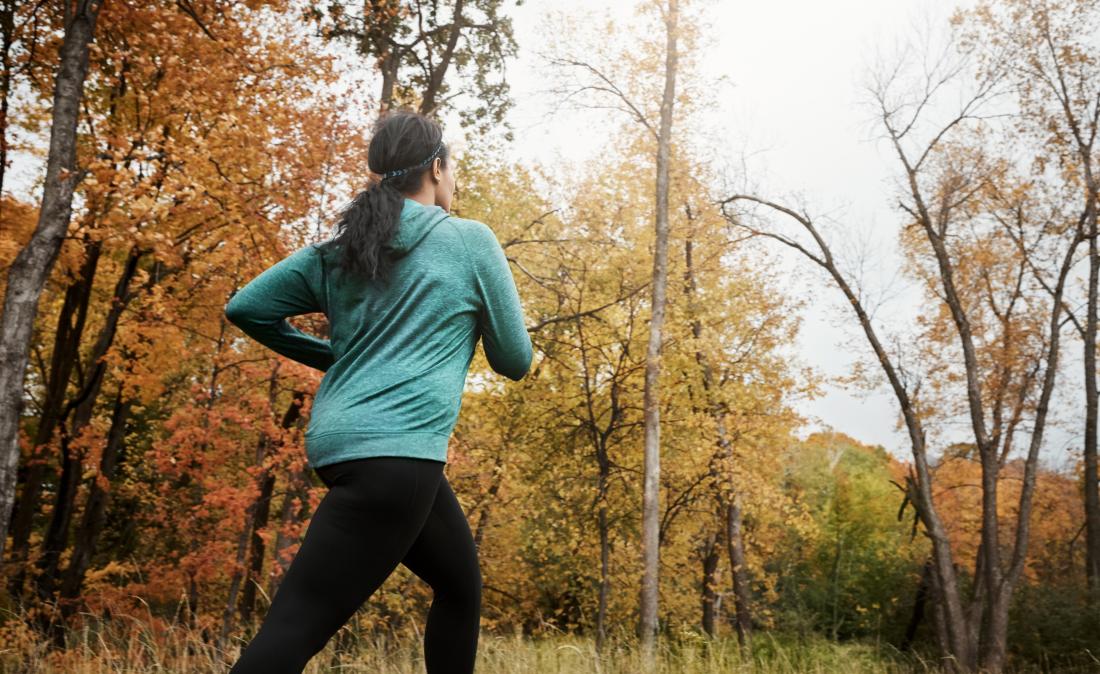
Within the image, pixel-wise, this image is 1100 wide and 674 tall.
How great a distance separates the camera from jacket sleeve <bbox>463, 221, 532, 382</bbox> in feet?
5.32

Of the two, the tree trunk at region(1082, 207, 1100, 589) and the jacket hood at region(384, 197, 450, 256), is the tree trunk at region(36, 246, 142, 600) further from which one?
the tree trunk at region(1082, 207, 1100, 589)

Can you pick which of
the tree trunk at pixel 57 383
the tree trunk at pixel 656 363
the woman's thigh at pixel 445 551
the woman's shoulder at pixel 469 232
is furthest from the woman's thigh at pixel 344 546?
the tree trunk at pixel 57 383

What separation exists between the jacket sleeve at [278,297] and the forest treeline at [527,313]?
5.64m

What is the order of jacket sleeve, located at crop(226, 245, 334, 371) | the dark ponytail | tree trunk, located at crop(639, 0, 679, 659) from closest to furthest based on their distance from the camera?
the dark ponytail → jacket sleeve, located at crop(226, 245, 334, 371) → tree trunk, located at crop(639, 0, 679, 659)

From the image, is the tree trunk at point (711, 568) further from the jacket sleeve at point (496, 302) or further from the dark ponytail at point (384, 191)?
the dark ponytail at point (384, 191)

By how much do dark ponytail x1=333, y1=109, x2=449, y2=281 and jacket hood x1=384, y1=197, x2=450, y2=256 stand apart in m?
0.01

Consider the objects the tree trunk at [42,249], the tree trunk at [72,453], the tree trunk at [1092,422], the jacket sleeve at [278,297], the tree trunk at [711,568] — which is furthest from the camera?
the tree trunk at [711,568]

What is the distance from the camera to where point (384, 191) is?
5.35 feet

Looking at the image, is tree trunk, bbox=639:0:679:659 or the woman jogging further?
tree trunk, bbox=639:0:679:659

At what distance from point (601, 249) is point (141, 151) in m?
9.02

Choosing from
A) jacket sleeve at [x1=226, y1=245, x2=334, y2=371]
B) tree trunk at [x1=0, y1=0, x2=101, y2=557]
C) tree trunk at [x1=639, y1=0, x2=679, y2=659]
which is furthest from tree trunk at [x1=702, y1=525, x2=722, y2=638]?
jacket sleeve at [x1=226, y1=245, x2=334, y2=371]

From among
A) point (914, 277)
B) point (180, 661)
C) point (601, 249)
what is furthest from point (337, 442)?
point (914, 277)

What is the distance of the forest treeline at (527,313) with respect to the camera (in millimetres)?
9102

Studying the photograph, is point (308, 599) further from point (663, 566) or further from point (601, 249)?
point (663, 566)
